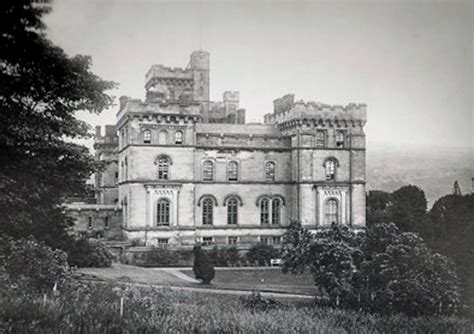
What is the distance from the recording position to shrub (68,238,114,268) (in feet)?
47.1

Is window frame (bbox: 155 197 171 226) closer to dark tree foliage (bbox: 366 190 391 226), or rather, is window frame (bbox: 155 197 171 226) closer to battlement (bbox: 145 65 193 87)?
battlement (bbox: 145 65 193 87)

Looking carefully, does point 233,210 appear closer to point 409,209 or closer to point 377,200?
point 409,209

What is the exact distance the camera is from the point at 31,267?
36.1ft

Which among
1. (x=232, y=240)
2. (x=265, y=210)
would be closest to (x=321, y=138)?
(x=265, y=210)

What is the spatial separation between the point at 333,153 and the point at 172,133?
30.0 feet

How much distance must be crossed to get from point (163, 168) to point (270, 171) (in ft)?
20.3

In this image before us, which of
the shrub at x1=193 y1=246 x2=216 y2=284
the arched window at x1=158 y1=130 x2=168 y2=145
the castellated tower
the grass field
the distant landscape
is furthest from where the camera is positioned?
the castellated tower

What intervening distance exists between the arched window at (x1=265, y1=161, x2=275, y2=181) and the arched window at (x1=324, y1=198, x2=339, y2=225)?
3.43m

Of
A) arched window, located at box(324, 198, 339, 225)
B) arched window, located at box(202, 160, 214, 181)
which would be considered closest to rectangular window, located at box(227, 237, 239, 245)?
arched window, located at box(202, 160, 214, 181)

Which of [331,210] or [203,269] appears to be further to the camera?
[331,210]

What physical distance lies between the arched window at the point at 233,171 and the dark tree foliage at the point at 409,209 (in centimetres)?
872

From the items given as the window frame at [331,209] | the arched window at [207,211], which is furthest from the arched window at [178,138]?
the window frame at [331,209]

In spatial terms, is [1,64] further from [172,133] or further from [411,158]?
[172,133]

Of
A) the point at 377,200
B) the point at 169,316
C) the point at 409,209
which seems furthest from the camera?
the point at 377,200
